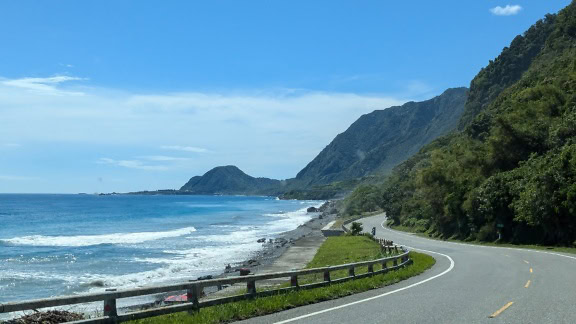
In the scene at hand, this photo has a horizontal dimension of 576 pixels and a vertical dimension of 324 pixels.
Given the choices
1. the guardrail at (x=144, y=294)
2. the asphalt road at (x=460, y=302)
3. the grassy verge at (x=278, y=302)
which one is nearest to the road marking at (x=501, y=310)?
the asphalt road at (x=460, y=302)

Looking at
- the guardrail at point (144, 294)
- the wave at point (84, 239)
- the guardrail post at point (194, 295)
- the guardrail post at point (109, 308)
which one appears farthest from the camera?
the wave at point (84, 239)

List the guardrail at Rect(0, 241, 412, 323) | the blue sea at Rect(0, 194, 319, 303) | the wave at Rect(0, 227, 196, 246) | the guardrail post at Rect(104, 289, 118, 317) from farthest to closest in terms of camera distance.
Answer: the wave at Rect(0, 227, 196, 246) < the blue sea at Rect(0, 194, 319, 303) < the guardrail post at Rect(104, 289, 118, 317) < the guardrail at Rect(0, 241, 412, 323)

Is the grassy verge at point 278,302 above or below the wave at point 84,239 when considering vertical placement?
above

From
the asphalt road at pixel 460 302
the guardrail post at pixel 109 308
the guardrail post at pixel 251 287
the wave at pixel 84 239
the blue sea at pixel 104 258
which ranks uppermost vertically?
the guardrail post at pixel 109 308

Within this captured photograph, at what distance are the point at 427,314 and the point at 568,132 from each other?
42128 millimetres

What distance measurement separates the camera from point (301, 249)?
57.2 m

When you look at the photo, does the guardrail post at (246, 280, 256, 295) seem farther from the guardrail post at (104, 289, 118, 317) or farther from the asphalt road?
the guardrail post at (104, 289, 118, 317)

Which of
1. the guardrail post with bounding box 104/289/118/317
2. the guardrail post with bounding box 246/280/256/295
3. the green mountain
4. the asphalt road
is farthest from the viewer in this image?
the green mountain

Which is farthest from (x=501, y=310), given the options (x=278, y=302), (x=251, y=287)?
(x=251, y=287)

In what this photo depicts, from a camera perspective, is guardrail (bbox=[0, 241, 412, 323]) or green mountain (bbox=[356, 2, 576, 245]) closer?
guardrail (bbox=[0, 241, 412, 323])

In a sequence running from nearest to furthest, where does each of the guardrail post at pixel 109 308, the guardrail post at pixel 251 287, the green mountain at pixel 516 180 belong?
the guardrail post at pixel 109 308 < the guardrail post at pixel 251 287 < the green mountain at pixel 516 180

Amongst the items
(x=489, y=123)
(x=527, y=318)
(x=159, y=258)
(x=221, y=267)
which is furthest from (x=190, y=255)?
(x=489, y=123)

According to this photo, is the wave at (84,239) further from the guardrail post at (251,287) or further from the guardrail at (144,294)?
the guardrail at (144,294)

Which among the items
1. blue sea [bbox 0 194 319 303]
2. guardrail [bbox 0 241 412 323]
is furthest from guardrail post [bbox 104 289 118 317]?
blue sea [bbox 0 194 319 303]
